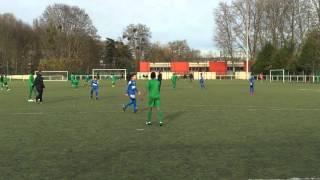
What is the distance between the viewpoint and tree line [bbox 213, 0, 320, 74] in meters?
73.1

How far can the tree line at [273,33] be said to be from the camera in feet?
Result: 240

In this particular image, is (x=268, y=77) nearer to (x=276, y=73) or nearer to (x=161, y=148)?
(x=276, y=73)

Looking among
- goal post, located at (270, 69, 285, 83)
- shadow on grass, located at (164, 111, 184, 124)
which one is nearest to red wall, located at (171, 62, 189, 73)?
goal post, located at (270, 69, 285, 83)

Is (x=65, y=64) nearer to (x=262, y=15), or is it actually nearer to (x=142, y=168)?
(x=262, y=15)

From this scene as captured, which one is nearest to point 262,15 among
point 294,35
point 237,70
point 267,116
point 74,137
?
point 294,35

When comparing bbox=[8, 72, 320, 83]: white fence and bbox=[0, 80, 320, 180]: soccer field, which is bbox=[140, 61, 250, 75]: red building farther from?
bbox=[0, 80, 320, 180]: soccer field

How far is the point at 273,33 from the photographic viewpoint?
3506 inches

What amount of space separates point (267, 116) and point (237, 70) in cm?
10394

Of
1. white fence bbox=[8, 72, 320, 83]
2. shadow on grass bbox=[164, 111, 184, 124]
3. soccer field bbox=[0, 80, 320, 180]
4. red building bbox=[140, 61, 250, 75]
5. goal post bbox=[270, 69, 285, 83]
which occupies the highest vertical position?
red building bbox=[140, 61, 250, 75]

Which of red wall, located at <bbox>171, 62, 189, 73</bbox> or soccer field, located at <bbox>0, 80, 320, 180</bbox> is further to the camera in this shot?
red wall, located at <bbox>171, 62, 189, 73</bbox>

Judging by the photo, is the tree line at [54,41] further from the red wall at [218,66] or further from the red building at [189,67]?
the red wall at [218,66]

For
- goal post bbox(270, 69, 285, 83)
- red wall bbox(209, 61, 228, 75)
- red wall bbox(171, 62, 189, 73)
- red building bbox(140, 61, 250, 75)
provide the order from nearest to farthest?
goal post bbox(270, 69, 285, 83), red building bbox(140, 61, 250, 75), red wall bbox(209, 61, 228, 75), red wall bbox(171, 62, 189, 73)

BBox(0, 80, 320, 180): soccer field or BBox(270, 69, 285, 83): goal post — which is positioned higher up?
BBox(270, 69, 285, 83): goal post

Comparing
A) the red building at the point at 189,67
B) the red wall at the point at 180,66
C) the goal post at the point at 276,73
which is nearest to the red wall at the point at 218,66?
the red building at the point at 189,67
